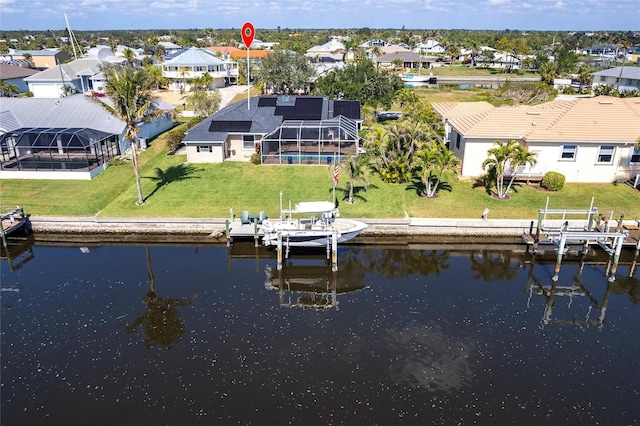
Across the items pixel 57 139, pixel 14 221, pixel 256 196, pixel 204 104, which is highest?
pixel 204 104

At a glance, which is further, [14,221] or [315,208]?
[14,221]

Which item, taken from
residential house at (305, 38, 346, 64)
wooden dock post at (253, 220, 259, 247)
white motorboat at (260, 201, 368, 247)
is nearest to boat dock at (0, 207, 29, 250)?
wooden dock post at (253, 220, 259, 247)

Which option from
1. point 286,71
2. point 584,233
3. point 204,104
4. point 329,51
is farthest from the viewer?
point 329,51

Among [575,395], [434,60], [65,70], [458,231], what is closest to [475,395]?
[575,395]

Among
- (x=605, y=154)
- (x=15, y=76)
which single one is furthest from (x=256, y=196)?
(x=15, y=76)

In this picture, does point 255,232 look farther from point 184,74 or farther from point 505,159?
point 184,74

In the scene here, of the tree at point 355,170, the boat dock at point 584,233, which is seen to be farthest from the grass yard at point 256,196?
the boat dock at point 584,233

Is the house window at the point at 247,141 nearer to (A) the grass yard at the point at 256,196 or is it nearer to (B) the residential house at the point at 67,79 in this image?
(A) the grass yard at the point at 256,196

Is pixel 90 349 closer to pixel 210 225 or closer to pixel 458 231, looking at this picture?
pixel 210 225
